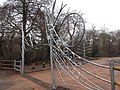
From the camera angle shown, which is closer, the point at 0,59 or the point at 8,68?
the point at 8,68

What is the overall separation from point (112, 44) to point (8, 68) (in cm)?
1746

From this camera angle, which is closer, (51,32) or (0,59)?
(51,32)

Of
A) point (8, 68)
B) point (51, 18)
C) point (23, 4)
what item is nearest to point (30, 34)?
point (23, 4)

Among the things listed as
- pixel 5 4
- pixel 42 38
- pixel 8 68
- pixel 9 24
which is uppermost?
pixel 5 4

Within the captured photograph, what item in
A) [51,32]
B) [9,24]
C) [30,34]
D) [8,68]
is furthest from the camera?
[30,34]

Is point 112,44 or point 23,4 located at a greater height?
point 23,4

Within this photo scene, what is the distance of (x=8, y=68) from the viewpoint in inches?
396

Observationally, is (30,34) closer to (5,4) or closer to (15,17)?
(15,17)

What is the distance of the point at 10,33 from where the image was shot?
36.8ft

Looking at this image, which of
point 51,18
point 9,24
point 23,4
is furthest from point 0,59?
point 51,18

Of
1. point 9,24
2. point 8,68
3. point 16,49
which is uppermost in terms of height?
point 9,24

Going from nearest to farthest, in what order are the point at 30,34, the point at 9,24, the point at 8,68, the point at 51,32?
the point at 51,32, the point at 8,68, the point at 9,24, the point at 30,34

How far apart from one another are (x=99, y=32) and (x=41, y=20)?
1678 cm

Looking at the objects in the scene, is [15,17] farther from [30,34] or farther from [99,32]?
[99,32]
